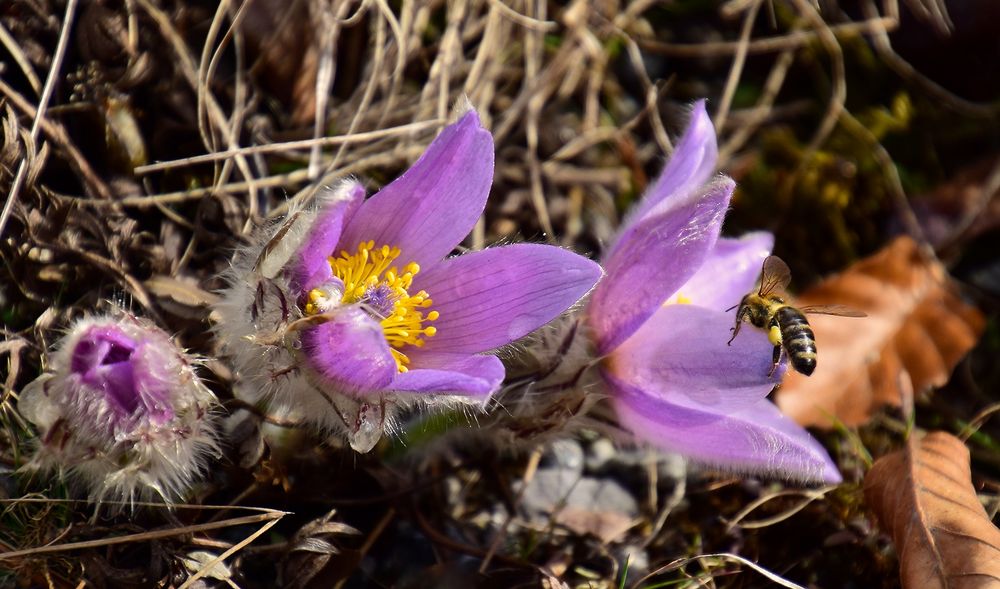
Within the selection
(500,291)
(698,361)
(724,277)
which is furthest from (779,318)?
(500,291)

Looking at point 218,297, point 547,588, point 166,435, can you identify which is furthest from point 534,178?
point 166,435

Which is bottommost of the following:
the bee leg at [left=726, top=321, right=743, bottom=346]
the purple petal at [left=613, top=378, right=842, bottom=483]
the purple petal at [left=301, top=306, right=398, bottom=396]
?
the purple petal at [left=613, top=378, right=842, bottom=483]

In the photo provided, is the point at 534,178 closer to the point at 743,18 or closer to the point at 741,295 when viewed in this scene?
the point at 741,295

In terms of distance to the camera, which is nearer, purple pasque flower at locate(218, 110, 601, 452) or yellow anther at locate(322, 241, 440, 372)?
purple pasque flower at locate(218, 110, 601, 452)

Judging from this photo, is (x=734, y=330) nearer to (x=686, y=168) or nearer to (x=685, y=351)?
(x=685, y=351)

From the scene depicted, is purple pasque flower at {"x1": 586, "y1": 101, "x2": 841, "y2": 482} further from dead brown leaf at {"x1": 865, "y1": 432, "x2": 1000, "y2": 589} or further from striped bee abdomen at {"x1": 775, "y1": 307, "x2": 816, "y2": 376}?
dead brown leaf at {"x1": 865, "y1": 432, "x2": 1000, "y2": 589}

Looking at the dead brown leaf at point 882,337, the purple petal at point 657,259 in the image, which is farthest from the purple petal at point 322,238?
the dead brown leaf at point 882,337

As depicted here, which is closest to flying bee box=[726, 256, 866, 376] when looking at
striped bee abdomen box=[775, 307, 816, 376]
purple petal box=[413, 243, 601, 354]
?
striped bee abdomen box=[775, 307, 816, 376]
